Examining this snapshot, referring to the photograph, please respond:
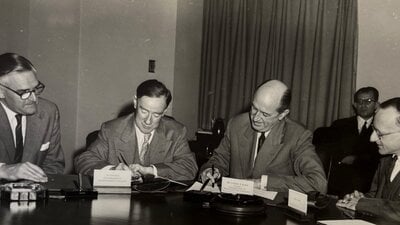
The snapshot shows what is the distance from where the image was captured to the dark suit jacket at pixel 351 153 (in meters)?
4.02

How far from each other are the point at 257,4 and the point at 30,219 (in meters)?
4.63

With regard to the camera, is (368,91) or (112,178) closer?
(112,178)

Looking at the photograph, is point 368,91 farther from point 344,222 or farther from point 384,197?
point 344,222

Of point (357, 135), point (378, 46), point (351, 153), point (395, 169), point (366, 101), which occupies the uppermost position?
point (378, 46)

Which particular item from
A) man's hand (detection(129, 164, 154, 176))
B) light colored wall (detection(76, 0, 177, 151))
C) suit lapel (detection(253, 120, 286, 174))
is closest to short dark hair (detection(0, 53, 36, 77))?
man's hand (detection(129, 164, 154, 176))

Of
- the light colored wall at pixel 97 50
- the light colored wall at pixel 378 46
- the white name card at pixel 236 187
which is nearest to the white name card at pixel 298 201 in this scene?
the white name card at pixel 236 187

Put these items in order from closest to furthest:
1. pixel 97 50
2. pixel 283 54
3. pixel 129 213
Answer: pixel 129 213 < pixel 97 50 < pixel 283 54

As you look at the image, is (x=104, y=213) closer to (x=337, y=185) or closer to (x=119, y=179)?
(x=119, y=179)

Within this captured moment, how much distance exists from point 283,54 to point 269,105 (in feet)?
9.40

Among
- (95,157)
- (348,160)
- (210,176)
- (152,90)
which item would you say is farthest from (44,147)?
(348,160)

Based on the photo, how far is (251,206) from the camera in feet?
6.75

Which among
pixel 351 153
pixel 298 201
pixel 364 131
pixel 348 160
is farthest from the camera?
pixel 364 131

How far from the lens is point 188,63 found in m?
6.23

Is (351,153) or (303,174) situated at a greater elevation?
(303,174)
